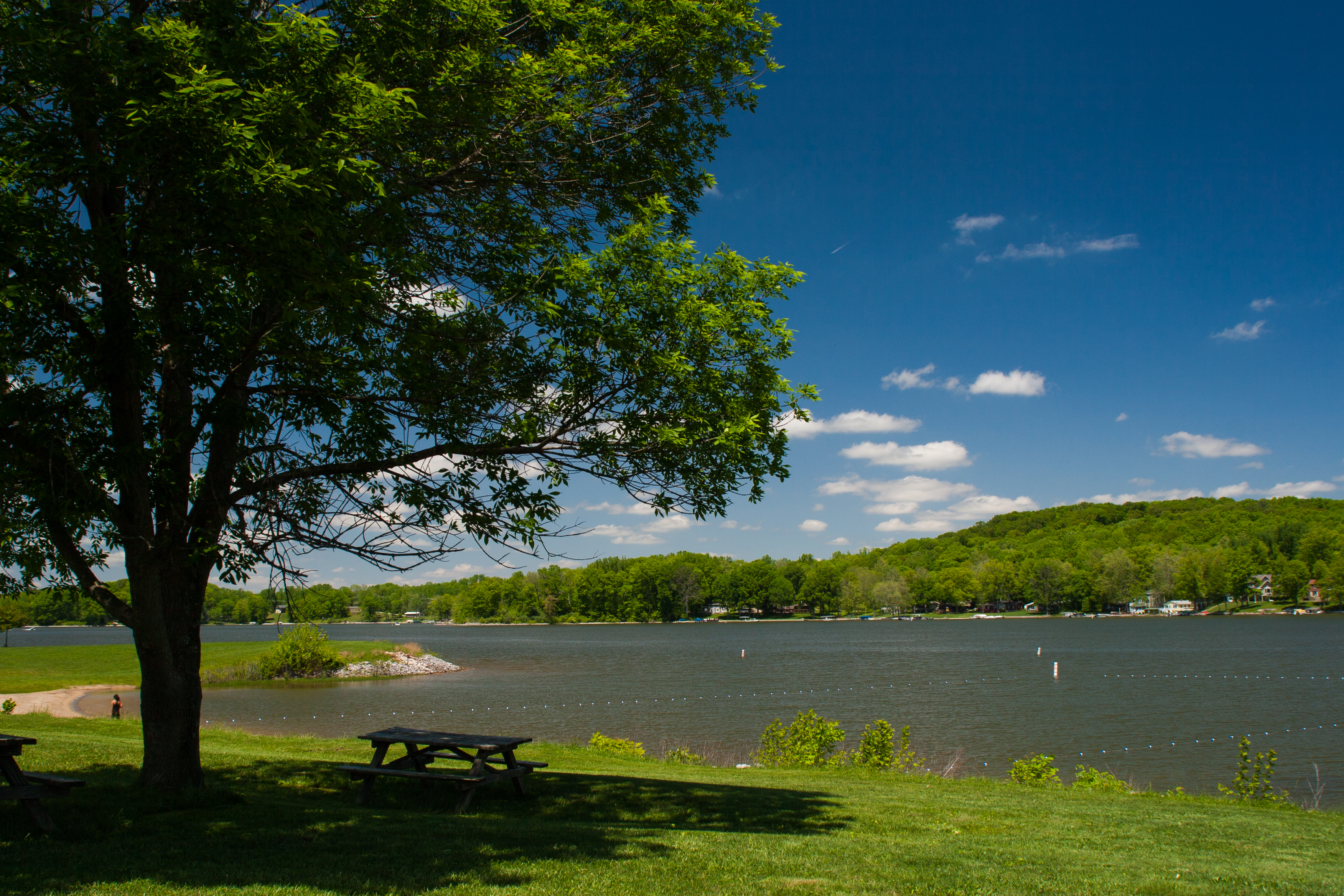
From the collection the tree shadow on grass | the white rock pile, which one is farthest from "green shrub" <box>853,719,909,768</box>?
the white rock pile

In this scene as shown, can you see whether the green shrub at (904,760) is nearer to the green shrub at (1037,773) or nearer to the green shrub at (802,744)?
the green shrub at (802,744)

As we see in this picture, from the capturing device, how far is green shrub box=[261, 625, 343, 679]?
47125 mm

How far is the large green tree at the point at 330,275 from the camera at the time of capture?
18.8 feet

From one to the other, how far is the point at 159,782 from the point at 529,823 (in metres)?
3.55

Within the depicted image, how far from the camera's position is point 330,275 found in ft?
19.1

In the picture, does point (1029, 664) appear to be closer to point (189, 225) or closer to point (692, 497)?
point (692, 497)

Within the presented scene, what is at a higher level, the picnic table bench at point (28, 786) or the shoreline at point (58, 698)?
the picnic table bench at point (28, 786)

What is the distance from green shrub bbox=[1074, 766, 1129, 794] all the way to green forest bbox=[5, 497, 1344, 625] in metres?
129

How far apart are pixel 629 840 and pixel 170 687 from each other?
4682 mm

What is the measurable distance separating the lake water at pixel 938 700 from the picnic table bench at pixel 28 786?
1579cm

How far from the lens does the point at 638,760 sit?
16.7 meters

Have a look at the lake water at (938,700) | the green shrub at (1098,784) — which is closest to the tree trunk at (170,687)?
the green shrub at (1098,784)

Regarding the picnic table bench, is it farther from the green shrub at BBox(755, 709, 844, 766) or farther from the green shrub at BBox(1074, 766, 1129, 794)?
the green shrub at BBox(1074, 766, 1129, 794)

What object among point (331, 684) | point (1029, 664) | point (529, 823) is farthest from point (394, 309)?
point (1029, 664)
